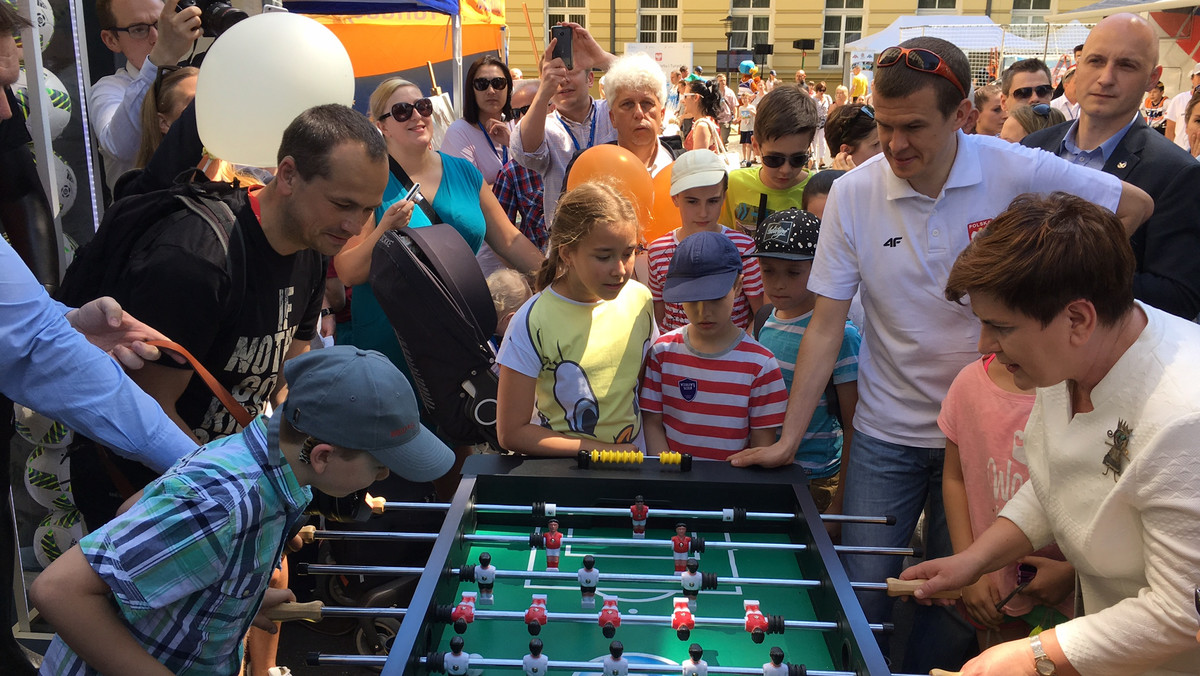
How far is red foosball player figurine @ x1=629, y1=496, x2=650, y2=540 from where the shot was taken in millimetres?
2168

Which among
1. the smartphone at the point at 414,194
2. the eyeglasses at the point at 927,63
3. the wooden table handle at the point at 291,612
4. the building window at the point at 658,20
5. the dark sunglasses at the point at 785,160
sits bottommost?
the wooden table handle at the point at 291,612

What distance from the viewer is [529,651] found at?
181 centimetres

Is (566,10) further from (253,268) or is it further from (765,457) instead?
(765,457)

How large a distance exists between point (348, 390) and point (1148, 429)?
1.47 meters

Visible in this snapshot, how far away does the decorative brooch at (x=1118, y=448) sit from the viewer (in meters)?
1.56

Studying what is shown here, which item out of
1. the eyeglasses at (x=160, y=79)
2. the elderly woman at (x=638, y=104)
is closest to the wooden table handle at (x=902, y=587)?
the elderly woman at (x=638, y=104)

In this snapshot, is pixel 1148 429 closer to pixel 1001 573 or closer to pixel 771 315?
pixel 1001 573

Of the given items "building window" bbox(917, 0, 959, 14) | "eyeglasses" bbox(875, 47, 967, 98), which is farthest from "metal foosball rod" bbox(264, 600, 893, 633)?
"building window" bbox(917, 0, 959, 14)

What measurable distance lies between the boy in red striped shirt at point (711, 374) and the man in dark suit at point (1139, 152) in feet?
4.16

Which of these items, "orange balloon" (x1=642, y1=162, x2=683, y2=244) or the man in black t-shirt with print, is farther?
"orange balloon" (x1=642, y1=162, x2=683, y2=244)

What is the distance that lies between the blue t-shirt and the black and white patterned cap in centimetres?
25

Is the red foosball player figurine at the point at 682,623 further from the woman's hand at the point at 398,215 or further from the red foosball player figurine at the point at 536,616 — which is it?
the woman's hand at the point at 398,215

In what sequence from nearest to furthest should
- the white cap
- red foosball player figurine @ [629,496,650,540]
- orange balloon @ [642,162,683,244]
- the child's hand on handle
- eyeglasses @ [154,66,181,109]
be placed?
red foosball player figurine @ [629,496,650,540], the child's hand on handle, eyeglasses @ [154,66,181,109], the white cap, orange balloon @ [642,162,683,244]

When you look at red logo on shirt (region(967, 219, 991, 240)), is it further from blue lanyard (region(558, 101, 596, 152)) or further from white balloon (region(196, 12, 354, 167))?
blue lanyard (region(558, 101, 596, 152))
